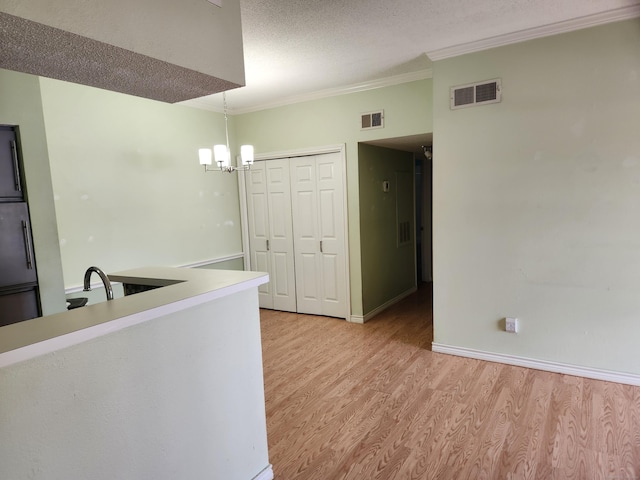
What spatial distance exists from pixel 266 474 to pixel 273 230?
3317mm

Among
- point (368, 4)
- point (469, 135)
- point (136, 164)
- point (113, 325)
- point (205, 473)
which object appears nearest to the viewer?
point (113, 325)

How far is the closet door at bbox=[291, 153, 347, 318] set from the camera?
14.9 feet

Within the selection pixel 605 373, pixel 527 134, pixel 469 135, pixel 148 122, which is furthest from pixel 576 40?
pixel 148 122

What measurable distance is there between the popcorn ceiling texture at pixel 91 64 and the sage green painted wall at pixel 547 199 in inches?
85.5

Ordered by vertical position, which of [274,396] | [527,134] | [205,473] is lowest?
[274,396]

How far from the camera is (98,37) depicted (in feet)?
4.33

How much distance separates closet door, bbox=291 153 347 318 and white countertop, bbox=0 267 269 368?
102 inches

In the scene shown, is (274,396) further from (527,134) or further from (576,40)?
(576,40)

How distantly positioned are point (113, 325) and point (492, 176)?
290 centimetres

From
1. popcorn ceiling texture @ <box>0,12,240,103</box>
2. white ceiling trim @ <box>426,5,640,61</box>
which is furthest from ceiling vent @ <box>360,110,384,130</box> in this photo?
popcorn ceiling texture @ <box>0,12,240,103</box>

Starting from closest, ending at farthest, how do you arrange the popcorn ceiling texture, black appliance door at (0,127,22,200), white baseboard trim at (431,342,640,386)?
the popcorn ceiling texture < black appliance door at (0,127,22,200) < white baseboard trim at (431,342,640,386)

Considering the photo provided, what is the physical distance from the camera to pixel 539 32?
2855 mm

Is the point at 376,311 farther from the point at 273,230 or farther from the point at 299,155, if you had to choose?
the point at 299,155

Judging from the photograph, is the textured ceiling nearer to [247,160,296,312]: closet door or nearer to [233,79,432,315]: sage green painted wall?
[233,79,432,315]: sage green painted wall
